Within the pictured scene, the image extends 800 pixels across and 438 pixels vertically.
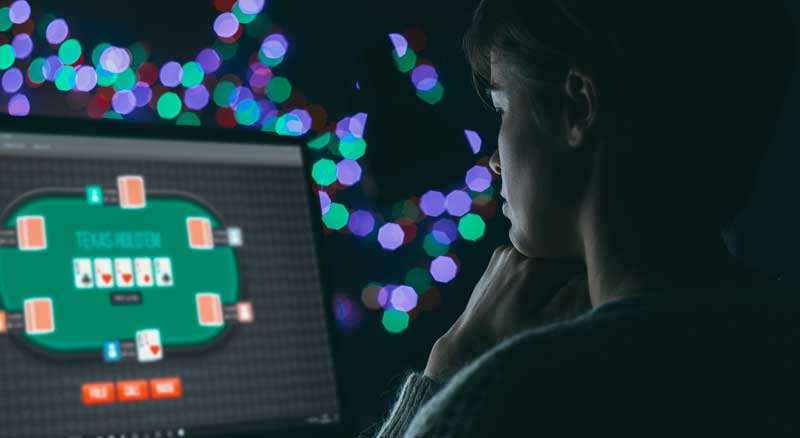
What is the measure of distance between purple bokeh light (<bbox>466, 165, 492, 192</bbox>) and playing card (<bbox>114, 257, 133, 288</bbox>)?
6.65 feet

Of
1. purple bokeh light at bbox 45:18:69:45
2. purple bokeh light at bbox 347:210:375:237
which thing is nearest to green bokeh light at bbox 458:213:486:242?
purple bokeh light at bbox 347:210:375:237

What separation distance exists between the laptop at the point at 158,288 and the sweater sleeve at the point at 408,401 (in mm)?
58

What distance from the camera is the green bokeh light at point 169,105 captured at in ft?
8.02

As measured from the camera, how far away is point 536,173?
0.75 metres

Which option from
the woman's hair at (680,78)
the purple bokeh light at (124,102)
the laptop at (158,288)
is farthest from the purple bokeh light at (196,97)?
the woman's hair at (680,78)

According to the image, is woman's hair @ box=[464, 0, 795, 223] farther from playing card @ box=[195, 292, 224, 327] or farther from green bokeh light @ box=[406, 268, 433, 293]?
green bokeh light @ box=[406, 268, 433, 293]

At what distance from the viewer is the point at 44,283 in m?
0.82

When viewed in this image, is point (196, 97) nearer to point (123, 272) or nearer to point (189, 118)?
point (189, 118)

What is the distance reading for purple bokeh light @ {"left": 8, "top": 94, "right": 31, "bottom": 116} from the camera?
224 centimetres

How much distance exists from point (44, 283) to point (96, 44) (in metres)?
1.70

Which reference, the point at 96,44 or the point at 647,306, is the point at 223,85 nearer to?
the point at 96,44

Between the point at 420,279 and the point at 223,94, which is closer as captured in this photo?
the point at 223,94

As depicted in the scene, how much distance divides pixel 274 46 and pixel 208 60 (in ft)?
0.61

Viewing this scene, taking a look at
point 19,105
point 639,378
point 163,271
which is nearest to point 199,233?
point 163,271
